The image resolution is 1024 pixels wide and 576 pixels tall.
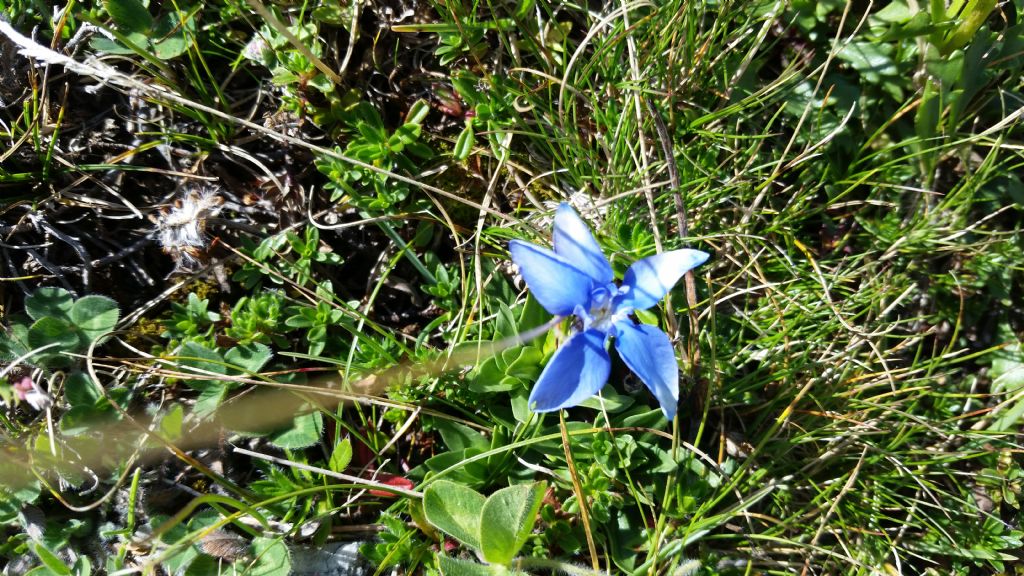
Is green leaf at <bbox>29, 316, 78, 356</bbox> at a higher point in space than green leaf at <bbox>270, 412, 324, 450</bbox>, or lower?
higher

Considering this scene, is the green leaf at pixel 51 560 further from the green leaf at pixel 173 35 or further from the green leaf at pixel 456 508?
the green leaf at pixel 173 35

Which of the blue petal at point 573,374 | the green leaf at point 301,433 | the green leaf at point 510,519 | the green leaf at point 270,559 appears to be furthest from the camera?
the green leaf at point 301,433

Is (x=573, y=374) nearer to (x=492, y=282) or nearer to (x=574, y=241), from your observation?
(x=574, y=241)

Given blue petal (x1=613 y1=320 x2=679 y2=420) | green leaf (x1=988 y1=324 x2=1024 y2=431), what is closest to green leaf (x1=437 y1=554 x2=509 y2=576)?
blue petal (x1=613 y1=320 x2=679 y2=420)

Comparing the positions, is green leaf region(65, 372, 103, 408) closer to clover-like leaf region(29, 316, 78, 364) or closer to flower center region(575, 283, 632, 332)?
clover-like leaf region(29, 316, 78, 364)

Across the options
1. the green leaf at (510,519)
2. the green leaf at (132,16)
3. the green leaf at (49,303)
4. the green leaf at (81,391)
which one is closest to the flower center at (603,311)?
the green leaf at (510,519)

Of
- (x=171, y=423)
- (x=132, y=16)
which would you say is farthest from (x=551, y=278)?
(x=132, y=16)
